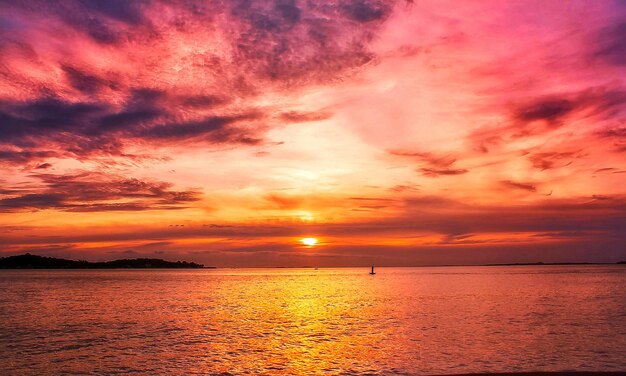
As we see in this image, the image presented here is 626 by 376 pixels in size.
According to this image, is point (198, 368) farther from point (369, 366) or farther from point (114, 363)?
point (369, 366)

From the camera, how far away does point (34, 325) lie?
53625 millimetres

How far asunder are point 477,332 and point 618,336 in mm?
11880

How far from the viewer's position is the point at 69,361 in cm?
3388

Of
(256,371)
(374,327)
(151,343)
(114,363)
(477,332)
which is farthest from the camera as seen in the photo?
(374,327)

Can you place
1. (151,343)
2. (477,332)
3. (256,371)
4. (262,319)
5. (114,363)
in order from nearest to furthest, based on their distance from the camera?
(256,371)
(114,363)
(151,343)
(477,332)
(262,319)

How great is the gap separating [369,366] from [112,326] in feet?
115

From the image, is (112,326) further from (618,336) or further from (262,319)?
(618,336)

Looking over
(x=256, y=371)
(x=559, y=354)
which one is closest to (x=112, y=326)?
(x=256, y=371)

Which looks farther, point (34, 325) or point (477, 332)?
point (34, 325)

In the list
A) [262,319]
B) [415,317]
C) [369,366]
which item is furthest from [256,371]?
[415,317]

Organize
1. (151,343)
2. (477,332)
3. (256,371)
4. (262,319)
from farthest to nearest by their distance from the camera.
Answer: (262,319)
(477,332)
(151,343)
(256,371)

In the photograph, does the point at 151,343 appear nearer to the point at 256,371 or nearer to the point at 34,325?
the point at 256,371

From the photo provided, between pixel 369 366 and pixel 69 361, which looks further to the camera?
Result: pixel 69 361

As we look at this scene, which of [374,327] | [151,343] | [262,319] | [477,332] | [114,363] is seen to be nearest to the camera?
[114,363]
